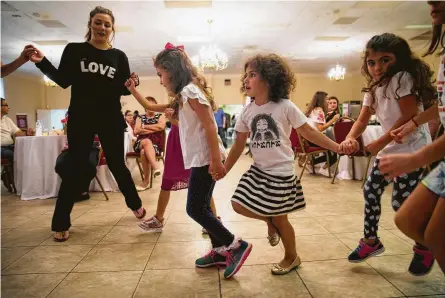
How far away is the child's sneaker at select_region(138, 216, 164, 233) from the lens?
214 cm

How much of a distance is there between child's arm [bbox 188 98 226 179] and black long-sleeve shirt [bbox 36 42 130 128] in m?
0.97

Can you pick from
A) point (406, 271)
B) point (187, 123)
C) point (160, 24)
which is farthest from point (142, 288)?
point (160, 24)

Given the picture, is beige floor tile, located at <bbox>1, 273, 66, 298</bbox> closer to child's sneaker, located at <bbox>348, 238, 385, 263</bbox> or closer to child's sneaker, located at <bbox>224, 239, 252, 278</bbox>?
child's sneaker, located at <bbox>224, 239, 252, 278</bbox>

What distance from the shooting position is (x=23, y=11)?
5434 mm

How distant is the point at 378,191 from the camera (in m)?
1.48

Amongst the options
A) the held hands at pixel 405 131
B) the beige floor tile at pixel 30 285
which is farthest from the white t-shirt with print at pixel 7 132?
the held hands at pixel 405 131

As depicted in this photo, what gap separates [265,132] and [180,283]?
81cm

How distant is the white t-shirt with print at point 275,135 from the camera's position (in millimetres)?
1413

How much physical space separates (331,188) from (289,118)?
2.49m

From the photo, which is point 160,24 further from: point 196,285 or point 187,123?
point 196,285

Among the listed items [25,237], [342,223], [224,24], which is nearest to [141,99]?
[25,237]

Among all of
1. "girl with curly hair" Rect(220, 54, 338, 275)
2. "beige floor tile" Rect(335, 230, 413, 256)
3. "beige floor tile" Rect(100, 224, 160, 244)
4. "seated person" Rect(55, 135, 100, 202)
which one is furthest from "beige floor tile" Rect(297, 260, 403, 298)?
"seated person" Rect(55, 135, 100, 202)

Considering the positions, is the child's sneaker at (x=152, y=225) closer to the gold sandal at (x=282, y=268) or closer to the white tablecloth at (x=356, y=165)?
the gold sandal at (x=282, y=268)

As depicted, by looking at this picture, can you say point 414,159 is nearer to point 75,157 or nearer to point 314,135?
point 314,135
